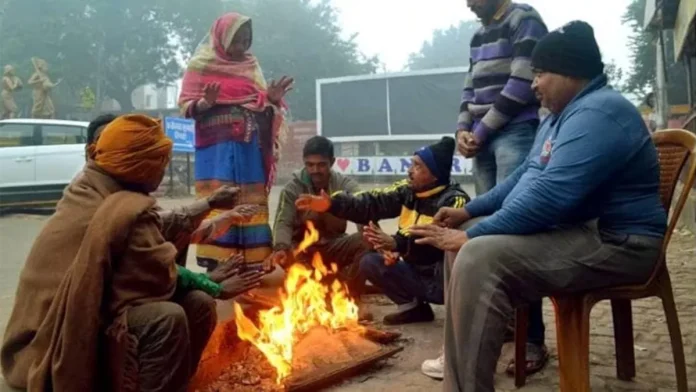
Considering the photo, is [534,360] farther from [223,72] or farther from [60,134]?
[60,134]

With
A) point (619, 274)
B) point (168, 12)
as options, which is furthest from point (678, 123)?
point (168, 12)

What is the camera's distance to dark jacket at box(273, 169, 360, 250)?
4.96 meters

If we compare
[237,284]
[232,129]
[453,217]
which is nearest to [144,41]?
[232,129]

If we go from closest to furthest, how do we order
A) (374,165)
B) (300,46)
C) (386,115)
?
(374,165), (386,115), (300,46)

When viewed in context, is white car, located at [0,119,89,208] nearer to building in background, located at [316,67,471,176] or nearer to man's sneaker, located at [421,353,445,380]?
man's sneaker, located at [421,353,445,380]

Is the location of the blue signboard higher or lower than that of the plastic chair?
higher

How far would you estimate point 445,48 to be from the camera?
3506 inches

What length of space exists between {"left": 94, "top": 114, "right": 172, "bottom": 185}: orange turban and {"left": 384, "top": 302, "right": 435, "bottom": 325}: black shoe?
7.31ft

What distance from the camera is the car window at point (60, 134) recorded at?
12.6 meters

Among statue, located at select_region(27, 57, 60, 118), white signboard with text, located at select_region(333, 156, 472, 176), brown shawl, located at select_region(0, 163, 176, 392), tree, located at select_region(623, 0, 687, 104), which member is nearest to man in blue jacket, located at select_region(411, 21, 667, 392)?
brown shawl, located at select_region(0, 163, 176, 392)

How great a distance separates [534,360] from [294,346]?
128 cm

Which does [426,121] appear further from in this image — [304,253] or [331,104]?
[304,253]

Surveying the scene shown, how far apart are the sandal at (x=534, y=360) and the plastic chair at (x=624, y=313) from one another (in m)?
0.14

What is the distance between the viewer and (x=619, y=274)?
2.51 m
